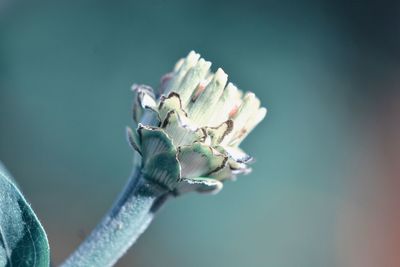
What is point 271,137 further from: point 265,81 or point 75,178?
point 75,178

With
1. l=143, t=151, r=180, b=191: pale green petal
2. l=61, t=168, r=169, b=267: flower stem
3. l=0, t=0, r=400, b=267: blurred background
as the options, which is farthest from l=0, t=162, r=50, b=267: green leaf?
l=0, t=0, r=400, b=267: blurred background

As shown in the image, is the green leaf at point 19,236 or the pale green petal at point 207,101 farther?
the pale green petal at point 207,101

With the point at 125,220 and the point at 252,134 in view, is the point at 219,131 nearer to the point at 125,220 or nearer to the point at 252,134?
the point at 125,220

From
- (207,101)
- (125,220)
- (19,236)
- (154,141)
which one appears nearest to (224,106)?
(207,101)

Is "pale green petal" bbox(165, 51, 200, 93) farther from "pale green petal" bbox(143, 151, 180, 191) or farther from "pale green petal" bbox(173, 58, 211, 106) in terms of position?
"pale green petal" bbox(143, 151, 180, 191)

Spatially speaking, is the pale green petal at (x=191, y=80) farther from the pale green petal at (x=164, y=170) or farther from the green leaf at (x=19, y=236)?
the green leaf at (x=19, y=236)

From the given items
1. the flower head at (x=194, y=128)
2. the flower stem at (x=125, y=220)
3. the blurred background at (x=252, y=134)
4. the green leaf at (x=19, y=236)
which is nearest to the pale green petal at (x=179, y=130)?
the flower head at (x=194, y=128)

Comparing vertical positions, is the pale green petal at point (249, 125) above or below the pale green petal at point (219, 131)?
above
